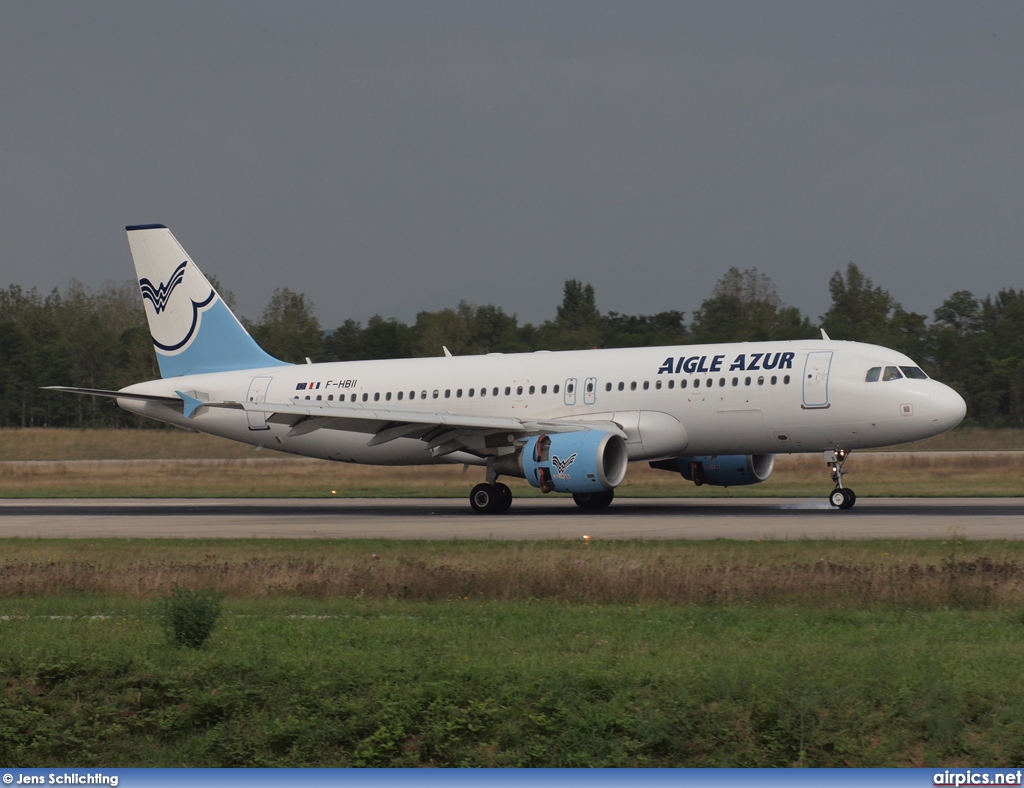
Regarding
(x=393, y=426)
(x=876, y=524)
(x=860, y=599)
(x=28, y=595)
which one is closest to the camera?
(x=860, y=599)

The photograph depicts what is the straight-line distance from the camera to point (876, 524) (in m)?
25.4

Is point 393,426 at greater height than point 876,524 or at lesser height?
greater

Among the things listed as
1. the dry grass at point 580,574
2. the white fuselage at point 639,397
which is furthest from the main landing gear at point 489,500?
the dry grass at point 580,574

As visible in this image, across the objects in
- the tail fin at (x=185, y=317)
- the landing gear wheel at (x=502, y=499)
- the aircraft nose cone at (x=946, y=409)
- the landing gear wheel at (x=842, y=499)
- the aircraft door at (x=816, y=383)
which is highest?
the tail fin at (x=185, y=317)

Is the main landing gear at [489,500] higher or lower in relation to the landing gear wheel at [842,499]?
higher

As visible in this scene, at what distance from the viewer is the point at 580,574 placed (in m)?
17.0

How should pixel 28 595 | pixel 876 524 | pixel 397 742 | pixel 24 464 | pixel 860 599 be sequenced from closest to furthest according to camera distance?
pixel 397 742, pixel 860 599, pixel 28 595, pixel 876 524, pixel 24 464

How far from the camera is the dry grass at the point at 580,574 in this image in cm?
1547

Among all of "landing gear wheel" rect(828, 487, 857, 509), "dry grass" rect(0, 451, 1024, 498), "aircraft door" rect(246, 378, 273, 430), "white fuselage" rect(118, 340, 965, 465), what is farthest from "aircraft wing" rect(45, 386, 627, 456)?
"dry grass" rect(0, 451, 1024, 498)

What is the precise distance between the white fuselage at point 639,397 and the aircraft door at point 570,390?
0.03m

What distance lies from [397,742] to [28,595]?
8.62 metres

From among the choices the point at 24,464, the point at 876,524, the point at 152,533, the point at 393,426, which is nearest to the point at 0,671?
the point at 152,533

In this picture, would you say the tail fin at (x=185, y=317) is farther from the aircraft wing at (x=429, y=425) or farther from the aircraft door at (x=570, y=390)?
the aircraft door at (x=570, y=390)

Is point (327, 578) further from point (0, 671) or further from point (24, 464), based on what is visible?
point (24, 464)
